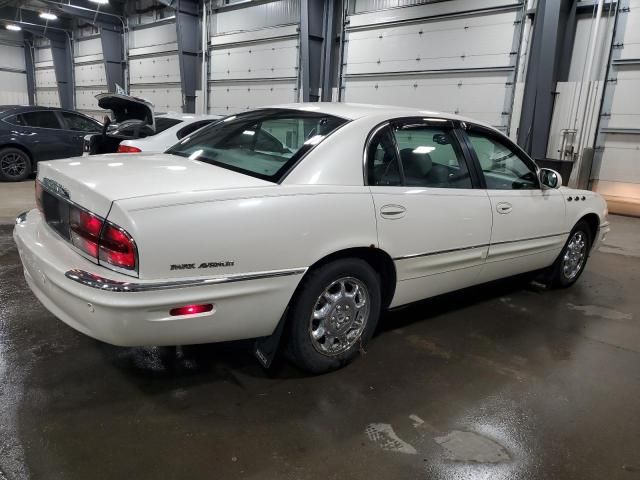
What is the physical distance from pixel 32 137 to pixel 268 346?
825cm

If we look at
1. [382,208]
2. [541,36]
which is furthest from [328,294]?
[541,36]

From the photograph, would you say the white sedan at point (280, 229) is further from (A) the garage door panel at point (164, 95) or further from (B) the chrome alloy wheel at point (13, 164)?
(A) the garage door panel at point (164, 95)

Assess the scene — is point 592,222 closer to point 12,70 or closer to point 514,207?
point 514,207

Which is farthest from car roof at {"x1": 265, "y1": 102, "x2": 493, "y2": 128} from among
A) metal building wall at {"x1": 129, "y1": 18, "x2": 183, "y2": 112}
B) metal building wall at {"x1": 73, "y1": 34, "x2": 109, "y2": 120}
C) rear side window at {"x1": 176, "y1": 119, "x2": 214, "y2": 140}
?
metal building wall at {"x1": 73, "y1": 34, "x2": 109, "y2": 120}

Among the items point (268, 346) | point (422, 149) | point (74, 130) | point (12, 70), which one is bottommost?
point (268, 346)

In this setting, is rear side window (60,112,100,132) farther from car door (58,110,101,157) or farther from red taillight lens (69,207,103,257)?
red taillight lens (69,207,103,257)

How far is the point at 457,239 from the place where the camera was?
2855mm

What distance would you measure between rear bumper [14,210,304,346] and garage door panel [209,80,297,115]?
10.2 metres

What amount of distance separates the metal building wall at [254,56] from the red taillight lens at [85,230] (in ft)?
34.9

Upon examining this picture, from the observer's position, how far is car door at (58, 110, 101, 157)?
883 centimetres

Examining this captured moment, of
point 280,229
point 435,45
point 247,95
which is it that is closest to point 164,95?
point 247,95

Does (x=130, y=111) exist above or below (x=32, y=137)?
above

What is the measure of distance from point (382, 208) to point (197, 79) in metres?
14.0

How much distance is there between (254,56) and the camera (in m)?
13.0
